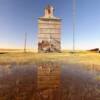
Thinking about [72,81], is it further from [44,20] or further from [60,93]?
[44,20]

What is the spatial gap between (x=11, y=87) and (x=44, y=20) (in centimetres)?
3102

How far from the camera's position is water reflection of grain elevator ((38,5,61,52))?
3848 centimetres

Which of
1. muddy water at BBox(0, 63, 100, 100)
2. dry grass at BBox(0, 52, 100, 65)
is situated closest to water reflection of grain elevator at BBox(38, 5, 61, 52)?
dry grass at BBox(0, 52, 100, 65)

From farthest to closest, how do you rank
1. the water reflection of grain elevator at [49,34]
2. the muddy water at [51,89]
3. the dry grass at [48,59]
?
1. the water reflection of grain elevator at [49,34]
2. the dry grass at [48,59]
3. the muddy water at [51,89]

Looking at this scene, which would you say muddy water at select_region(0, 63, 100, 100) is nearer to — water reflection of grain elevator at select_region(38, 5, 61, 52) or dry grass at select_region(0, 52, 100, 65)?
dry grass at select_region(0, 52, 100, 65)

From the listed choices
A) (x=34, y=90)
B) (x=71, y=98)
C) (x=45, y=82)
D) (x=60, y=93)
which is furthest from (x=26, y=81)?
(x=71, y=98)

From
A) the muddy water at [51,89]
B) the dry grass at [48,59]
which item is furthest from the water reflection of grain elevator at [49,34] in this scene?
the muddy water at [51,89]

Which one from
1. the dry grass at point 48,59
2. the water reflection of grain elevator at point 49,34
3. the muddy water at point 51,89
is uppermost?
the water reflection of grain elevator at point 49,34

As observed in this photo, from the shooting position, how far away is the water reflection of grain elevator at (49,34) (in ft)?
126

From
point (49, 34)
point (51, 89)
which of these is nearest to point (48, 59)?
point (51, 89)

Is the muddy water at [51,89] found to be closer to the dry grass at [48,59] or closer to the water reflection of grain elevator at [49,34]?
the dry grass at [48,59]

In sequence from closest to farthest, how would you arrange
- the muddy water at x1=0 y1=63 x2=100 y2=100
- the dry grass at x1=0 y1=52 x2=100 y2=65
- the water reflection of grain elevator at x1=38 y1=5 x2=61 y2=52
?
1. the muddy water at x1=0 y1=63 x2=100 y2=100
2. the dry grass at x1=0 y1=52 x2=100 y2=65
3. the water reflection of grain elevator at x1=38 y1=5 x2=61 y2=52

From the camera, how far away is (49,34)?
39031mm

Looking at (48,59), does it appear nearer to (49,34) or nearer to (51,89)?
(51,89)
